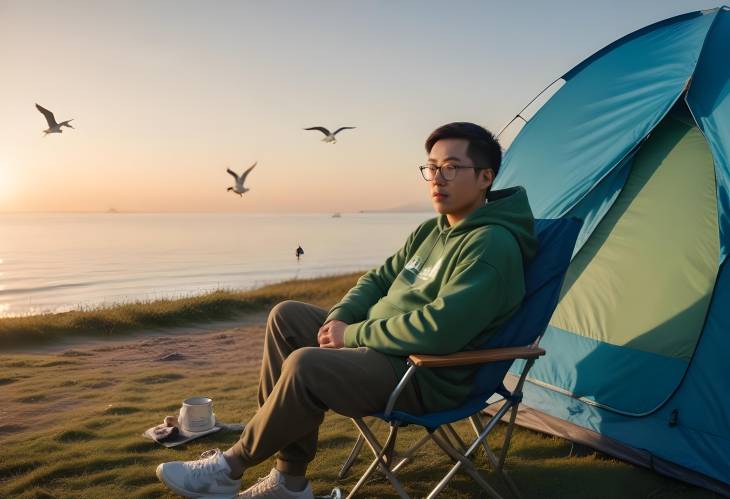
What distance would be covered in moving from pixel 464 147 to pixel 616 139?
4.48 ft

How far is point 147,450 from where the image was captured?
3258 millimetres

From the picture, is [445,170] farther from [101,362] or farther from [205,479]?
[101,362]

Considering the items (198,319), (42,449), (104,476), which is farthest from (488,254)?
(198,319)

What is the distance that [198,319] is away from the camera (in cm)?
884

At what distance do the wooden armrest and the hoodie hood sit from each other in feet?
1.40

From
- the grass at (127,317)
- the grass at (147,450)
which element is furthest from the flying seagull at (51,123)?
the grass at (147,450)

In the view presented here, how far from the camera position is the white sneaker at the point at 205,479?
2316mm

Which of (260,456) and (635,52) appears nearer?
(260,456)

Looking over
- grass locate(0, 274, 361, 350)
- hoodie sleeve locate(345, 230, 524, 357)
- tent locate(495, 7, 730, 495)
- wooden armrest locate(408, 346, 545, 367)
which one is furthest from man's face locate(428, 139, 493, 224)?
grass locate(0, 274, 361, 350)

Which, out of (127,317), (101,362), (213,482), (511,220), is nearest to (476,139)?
(511,220)

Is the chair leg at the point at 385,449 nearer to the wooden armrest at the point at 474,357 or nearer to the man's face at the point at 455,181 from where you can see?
the wooden armrest at the point at 474,357

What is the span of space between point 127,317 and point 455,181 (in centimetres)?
656

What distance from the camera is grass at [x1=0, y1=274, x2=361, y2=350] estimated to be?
22.9 feet

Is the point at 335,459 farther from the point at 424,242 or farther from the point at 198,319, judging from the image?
the point at 198,319
